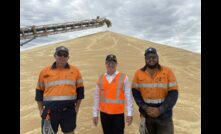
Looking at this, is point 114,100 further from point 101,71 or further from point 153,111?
point 101,71

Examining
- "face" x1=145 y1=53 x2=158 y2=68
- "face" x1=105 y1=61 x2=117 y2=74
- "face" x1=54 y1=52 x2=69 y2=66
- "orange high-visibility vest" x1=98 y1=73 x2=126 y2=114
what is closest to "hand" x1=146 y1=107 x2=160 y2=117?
"orange high-visibility vest" x1=98 y1=73 x2=126 y2=114

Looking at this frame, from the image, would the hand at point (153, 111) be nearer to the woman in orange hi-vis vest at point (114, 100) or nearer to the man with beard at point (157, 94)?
the man with beard at point (157, 94)

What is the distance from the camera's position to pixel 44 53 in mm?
20328

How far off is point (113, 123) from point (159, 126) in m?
0.73

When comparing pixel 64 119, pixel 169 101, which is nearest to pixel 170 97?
pixel 169 101

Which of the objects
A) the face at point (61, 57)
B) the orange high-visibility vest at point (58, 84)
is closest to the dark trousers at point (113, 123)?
the orange high-visibility vest at point (58, 84)

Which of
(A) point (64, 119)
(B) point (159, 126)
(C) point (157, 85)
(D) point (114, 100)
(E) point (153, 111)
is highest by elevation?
(C) point (157, 85)

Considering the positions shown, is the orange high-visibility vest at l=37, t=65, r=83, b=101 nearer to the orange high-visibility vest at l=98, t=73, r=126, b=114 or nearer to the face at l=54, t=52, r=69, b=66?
the face at l=54, t=52, r=69, b=66

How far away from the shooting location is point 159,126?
398 centimetres
